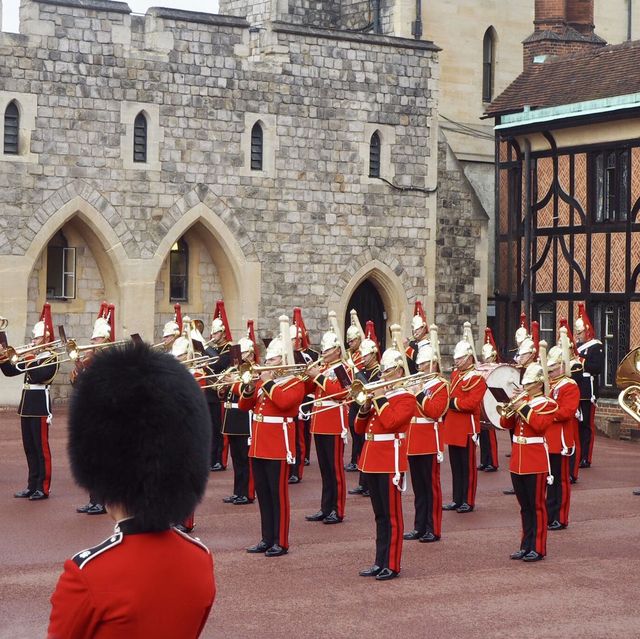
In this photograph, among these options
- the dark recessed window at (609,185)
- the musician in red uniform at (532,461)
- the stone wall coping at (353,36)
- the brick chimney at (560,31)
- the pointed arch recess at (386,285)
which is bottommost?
the musician in red uniform at (532,461)

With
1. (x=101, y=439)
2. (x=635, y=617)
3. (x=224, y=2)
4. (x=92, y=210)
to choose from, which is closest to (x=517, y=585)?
(x=635, y=617)

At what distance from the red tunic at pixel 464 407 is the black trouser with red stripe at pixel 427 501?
4.64 feet

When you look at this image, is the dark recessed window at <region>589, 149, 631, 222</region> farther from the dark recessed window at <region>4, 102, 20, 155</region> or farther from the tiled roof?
the dark recessed window at <region>4, 102, 20, 155</region>

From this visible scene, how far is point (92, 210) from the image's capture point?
2028 centimetres

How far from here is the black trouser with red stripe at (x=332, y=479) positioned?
37.4 feet

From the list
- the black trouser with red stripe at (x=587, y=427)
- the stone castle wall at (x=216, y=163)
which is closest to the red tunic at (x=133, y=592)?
the black trouser with red stripe at (x=587, y=427)

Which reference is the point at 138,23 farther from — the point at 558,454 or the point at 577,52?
the point at 558,454

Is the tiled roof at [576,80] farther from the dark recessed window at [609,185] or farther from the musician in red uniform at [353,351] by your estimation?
the musician in red uniform at [353,351]

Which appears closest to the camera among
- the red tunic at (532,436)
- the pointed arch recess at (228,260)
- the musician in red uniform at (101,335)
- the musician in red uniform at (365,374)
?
the red tunic at (532,436)

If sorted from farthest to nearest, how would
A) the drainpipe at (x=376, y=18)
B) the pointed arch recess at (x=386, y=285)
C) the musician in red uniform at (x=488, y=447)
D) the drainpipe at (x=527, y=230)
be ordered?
the drainpipe at (x=376, y=18) → the pointed arch recess at (x=386, y=285) → the drainpipe at (x=527, y=230) → the musician in red uniform at (x=488, y=447)

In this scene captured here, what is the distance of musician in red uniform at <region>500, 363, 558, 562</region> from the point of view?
32.3ft

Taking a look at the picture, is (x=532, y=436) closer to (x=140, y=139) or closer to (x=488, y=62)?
(x=140, y=139)

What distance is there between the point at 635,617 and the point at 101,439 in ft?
17.6

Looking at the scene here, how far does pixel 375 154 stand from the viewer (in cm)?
2284
